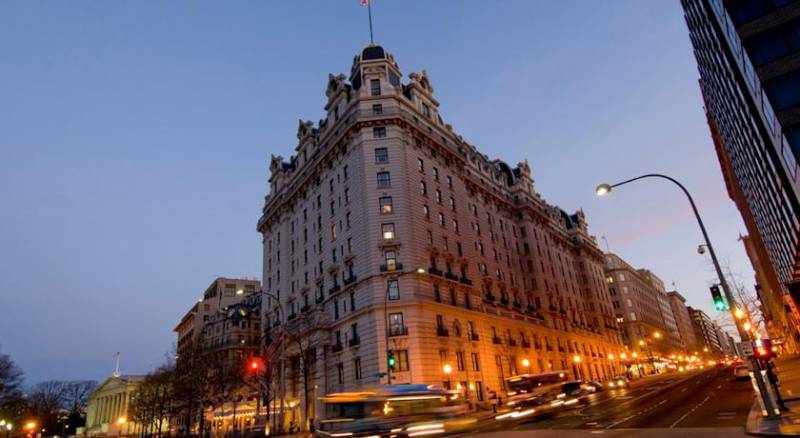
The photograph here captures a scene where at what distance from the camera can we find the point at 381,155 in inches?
2143

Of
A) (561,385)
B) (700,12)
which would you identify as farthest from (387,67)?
(561,385)

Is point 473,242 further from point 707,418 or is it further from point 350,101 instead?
point 707,418

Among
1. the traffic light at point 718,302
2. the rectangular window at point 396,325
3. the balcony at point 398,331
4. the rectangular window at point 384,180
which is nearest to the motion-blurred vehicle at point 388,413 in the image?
the traffic light at point 718,302

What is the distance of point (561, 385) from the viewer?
1946 inches

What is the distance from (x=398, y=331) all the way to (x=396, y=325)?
26.9 inches

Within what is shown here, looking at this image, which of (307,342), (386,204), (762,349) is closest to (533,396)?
(386,204)

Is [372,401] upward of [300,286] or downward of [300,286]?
downward

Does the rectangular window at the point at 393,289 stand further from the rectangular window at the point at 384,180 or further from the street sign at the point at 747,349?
the street sign at the point at 747,349

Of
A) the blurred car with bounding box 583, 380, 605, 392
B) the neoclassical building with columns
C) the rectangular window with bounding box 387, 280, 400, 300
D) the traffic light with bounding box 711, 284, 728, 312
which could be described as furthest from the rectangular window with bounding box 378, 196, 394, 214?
the neoclassical building with columns

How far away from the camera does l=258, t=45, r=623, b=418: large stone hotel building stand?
47.4 metres

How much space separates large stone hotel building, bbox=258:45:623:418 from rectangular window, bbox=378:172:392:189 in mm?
119

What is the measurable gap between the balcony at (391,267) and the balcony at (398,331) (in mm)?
5899

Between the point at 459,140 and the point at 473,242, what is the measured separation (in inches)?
642

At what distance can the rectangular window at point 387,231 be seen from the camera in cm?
5012
